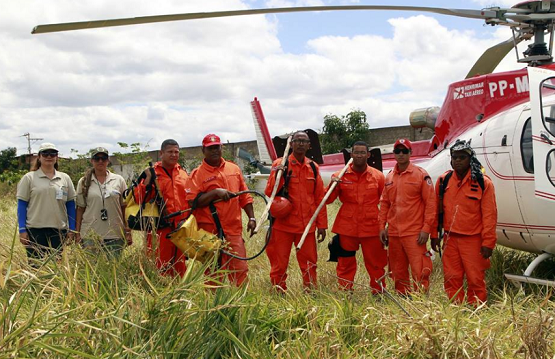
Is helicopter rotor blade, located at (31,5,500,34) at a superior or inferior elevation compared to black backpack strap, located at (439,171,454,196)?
superior

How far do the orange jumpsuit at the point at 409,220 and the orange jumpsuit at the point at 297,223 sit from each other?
2.53 feet

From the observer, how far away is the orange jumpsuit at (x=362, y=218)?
6.20 metres

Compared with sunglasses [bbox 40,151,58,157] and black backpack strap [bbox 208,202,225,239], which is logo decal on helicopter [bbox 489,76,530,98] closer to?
black backpack strap [bbox 208,202,225,239]

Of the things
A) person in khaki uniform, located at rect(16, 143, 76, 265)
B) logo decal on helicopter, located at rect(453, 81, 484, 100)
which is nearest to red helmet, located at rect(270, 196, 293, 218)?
person in khaki uniform, located at rect(16, 143, 76, 265)

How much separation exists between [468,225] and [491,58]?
9.48 ft

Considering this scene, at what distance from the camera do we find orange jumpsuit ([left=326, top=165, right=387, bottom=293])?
244 inches

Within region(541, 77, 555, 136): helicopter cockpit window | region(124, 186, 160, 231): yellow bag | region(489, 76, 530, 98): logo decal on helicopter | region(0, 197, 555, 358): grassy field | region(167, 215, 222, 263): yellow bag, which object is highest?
region(489, 76, 530, 98): logo decal on helicopter

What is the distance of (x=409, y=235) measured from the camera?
5.82 m

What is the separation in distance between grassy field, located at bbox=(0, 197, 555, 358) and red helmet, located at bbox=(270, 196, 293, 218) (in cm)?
182

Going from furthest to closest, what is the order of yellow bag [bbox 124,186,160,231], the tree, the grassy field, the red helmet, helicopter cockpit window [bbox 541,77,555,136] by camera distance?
the tree < the red helmet < yellow bag [bbox 124,186,160,231] < helicopter cockpit window [bbox 541,77,555,136] < the grassy field

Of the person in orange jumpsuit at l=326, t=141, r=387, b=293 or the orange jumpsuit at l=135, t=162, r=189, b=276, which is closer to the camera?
the orange jumpsuit at l=135, t=162, r=189, b=276

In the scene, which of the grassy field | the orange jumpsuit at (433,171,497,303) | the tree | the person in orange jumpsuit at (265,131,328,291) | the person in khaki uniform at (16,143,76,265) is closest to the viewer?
the grassy field

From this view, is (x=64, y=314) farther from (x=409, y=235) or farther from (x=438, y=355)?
(x=409, y=235)

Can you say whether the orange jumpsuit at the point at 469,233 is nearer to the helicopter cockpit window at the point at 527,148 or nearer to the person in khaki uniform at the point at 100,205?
the helicopter cockpit window at the point at 527,148
